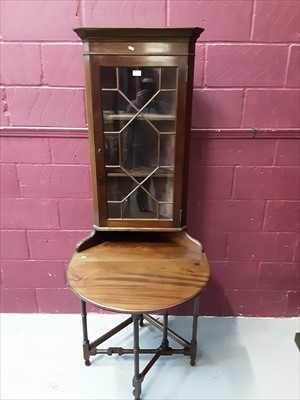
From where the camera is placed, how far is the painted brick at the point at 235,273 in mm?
1905

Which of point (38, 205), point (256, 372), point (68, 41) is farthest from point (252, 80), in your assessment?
point (256, 372)

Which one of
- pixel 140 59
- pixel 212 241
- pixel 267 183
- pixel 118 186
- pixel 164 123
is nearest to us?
pixel 140 59

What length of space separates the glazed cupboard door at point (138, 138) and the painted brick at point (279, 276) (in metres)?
0.69

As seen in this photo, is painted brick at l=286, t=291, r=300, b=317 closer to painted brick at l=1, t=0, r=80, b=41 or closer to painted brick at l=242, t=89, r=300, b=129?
painted brick at l=242, t=89, r=300, b=129

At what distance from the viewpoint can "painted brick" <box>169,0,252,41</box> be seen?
4.91ft

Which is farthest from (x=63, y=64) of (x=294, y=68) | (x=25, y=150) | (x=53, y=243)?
(x=294, y=68)

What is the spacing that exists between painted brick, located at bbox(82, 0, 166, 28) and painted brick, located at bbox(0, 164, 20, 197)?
756 millimetres

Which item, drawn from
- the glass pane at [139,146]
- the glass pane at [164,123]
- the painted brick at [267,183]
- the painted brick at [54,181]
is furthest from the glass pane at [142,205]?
the painted brick at [267,183]

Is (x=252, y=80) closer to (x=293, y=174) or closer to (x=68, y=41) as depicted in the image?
(x=293, y=174)

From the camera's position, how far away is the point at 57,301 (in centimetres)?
200

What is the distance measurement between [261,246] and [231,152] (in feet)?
1.75

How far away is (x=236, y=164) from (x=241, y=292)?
28.3 inches

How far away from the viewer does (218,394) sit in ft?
5.15

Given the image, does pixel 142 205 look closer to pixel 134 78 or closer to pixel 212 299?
pixel 134 78
